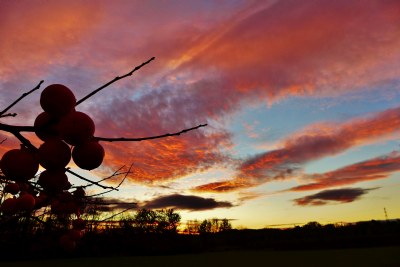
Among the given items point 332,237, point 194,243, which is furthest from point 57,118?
point 332,237

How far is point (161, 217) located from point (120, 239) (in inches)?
914

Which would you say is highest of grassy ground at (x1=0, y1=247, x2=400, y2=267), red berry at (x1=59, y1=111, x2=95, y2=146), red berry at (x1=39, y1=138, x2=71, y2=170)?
red berry at (x1=59, y1=111, x2=95, y2=146)

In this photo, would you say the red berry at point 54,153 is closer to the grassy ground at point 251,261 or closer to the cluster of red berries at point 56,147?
the cluster of red berries at point 56,147

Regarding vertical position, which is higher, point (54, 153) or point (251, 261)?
point (54, 153)

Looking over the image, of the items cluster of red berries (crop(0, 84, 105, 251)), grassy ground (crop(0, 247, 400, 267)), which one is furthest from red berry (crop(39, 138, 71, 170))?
grassy ground (crop(0, 247, 400, 267))

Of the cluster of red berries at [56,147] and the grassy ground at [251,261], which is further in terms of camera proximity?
the grassy ground at [251,261]

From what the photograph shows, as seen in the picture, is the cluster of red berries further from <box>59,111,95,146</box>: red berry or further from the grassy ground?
the grassy ground

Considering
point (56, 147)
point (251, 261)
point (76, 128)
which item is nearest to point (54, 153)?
point (56, 147)

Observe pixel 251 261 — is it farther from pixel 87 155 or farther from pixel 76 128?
pixel 76 128

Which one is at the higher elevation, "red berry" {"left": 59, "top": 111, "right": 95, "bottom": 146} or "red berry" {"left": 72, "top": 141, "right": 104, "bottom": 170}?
"red berry" {"left": 59, "top": 111, "right": 95, "bottom": 146}

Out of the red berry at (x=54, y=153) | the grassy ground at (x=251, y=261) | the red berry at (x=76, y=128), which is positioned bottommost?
the grassy ground at (x=251, y=261)

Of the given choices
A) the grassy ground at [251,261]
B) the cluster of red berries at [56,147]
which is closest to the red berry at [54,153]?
the cluster of red berries at [56,147]

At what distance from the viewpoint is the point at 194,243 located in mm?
55000

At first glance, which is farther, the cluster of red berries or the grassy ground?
the grassy ground
